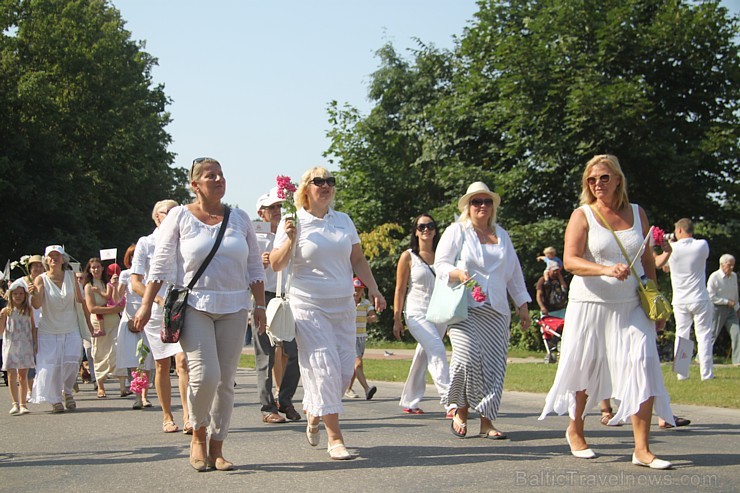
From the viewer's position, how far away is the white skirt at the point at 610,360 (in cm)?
662

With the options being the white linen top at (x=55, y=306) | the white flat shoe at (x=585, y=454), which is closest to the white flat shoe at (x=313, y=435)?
the white flat shoe at (x=585, y=454)

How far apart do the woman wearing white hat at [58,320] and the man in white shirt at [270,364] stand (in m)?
3.19

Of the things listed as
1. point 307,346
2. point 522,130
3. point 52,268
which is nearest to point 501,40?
point 522,130

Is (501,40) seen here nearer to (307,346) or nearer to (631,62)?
(631,62)

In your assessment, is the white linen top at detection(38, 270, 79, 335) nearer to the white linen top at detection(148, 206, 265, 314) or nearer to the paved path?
the paved path

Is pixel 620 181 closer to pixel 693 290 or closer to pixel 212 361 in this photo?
pixel 212 361

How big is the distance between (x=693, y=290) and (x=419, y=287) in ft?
16.4

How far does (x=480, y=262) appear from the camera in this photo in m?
8.40

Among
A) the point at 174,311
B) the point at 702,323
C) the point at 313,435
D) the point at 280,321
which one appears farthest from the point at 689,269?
the point at 174,311

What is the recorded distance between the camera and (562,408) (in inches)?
273

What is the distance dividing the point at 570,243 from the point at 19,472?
163 inches

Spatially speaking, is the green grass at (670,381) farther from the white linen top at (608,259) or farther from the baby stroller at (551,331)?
the white linen top at (608,259)

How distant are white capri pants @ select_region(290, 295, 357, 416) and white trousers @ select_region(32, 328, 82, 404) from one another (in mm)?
5355

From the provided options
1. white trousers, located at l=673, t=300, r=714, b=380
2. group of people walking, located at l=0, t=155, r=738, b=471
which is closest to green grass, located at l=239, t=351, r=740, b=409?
white trousers, located at l=673, t=300, r=714, b=380
